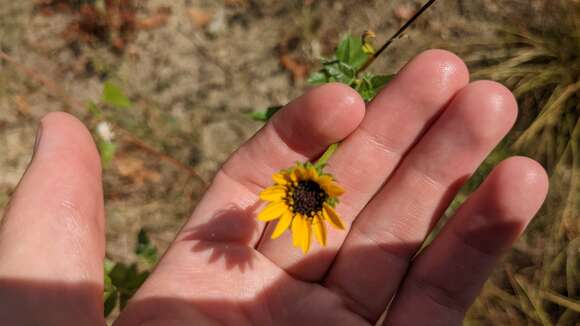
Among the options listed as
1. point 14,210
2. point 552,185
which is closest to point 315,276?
point 14,210

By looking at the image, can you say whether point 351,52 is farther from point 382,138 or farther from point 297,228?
point 297,228

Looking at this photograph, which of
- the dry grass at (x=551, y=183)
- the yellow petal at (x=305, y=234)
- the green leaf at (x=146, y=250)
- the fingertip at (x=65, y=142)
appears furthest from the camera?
the dry grass at (x=551, y=183)

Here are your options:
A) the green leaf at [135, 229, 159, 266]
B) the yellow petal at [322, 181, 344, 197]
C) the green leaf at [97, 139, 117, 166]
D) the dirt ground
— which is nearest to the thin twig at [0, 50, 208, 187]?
the dirt ground

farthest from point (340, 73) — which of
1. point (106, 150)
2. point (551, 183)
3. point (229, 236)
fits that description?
point (551, 183)

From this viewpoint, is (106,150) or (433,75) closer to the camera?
(433,75)

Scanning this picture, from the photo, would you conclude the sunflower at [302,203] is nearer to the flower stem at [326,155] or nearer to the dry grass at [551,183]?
the flower stem at [326,155]

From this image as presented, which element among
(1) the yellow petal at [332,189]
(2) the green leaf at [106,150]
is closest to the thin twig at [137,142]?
(2) the green leaf at [106,150]

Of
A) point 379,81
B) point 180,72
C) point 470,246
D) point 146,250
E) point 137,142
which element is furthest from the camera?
point 180,72
